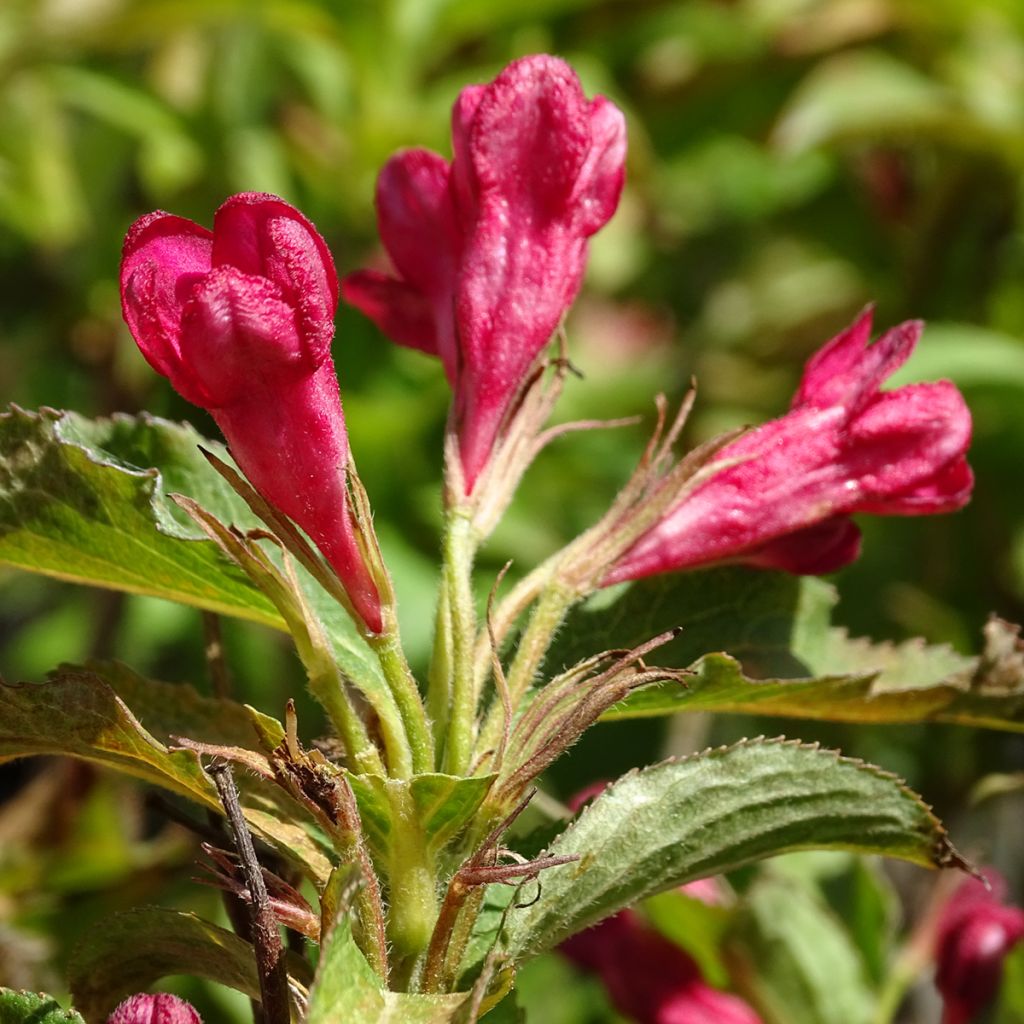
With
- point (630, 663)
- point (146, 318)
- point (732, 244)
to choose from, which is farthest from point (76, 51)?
point (630, 663)

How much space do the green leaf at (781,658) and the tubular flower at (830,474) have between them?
0.03 meters

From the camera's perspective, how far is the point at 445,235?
3.14ft

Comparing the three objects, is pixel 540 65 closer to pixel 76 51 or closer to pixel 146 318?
pixel 146 318

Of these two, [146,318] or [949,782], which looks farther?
[949,782]

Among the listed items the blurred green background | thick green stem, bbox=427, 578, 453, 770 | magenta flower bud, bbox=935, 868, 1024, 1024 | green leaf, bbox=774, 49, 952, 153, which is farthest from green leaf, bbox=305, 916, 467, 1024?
green leaf, bbox=774, 49, 952, 153

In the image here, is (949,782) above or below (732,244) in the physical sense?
below

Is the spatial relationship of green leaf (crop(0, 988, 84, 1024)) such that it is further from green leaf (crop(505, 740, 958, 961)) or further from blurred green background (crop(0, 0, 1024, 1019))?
blurred green background (crop(0, 0, 1024, 1019))

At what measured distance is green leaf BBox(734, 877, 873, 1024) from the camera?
1.30 metres

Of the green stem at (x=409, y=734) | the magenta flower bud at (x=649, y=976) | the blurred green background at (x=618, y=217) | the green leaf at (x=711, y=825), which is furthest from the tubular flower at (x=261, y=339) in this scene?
the blurred green background at (x=618, y=217)

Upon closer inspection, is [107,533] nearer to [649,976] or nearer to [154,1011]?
[154,1011]

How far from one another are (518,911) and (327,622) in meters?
0.22

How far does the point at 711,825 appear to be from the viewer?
75 cm

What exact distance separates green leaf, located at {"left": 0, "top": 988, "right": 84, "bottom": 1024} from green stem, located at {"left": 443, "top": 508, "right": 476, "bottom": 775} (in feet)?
0.71

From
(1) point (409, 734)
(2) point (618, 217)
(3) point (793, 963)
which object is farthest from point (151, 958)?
(2) point (618, 217)
